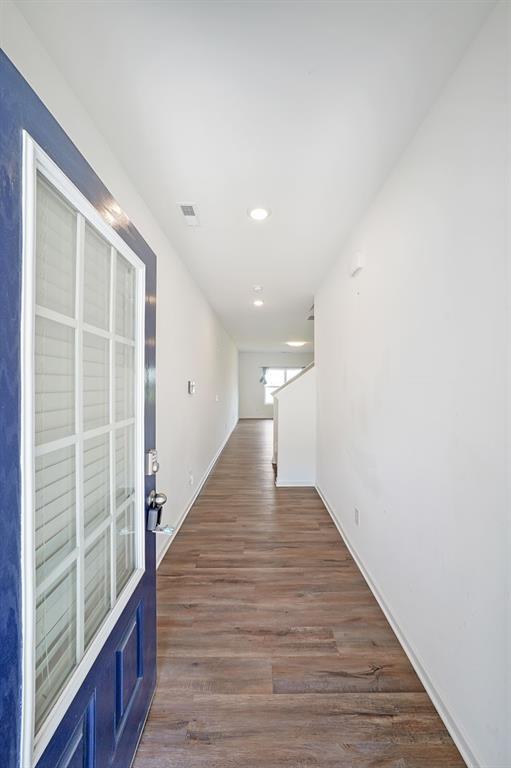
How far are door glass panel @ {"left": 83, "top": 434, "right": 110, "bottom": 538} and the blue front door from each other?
1 centimetres

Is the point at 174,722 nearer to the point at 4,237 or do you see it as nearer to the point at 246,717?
the point at 246,717

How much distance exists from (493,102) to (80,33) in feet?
4.51

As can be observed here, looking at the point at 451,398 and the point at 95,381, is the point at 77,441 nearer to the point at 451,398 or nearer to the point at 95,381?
the point at 95,381

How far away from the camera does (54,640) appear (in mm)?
785

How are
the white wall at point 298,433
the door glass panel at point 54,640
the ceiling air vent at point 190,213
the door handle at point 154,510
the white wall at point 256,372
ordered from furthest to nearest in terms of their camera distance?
the white wall at point 256,372 < the white wall at point 298,433 < the ceiling air vent at point 190,213 < the door handle at point 154,510 < the door glass panel at point 54,640

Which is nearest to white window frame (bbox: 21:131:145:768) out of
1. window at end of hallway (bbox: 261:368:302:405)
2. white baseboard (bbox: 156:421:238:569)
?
white baseboard (bbox: 156:421:238:569)

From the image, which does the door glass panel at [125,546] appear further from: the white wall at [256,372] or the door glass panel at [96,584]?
the white wall at [256,372]

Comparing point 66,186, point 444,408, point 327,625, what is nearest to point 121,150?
point 66,186

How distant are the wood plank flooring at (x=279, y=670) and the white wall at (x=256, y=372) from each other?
849 cm

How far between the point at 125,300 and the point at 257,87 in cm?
98

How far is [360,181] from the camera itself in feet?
5.96

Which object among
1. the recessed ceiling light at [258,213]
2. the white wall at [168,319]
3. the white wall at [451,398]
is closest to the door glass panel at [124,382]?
the white wall at [168,319]

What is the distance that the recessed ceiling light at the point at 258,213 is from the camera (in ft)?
6.88

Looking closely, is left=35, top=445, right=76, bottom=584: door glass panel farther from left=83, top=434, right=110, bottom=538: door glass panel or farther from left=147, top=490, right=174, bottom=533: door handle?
left=147, top=490, right=174, bottom=533: door handle
